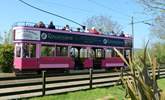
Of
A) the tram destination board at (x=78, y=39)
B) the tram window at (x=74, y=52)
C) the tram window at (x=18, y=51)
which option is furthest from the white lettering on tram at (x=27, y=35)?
the tram window at (x=74, y=52)

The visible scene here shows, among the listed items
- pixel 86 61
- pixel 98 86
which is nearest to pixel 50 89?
pixel 98 86

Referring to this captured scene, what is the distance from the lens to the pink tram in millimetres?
29766

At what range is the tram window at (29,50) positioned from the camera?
29750 mm

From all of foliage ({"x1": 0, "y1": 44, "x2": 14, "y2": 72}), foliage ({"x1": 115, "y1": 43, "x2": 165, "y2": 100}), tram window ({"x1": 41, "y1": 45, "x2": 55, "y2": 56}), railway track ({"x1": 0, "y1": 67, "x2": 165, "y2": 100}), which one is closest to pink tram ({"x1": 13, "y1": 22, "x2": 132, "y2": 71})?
tram window ({"x1": 41, "y1": 45, "x2": 55, "y2": 56})

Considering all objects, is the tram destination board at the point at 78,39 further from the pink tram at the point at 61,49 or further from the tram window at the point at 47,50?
the tram window at the point at 47,50

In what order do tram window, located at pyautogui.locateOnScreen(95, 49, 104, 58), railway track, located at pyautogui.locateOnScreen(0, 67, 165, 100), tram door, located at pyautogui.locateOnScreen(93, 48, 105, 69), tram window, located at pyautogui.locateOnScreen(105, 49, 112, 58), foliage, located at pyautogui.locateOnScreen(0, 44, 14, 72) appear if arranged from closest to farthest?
railway track, located at pyautogui.locateOnScreen(0, 67, 165, 100) < tram door, located at pyautogui.locateOnScreen(93, 48, 105, 69) < foliage, located at pyautogui.locateOnScreen(0, 44, 14, 72) < tram window, located at pyautogui.locateOnScreen(95, 49, 104, 58) < tram window, located at pyautogui.locateOnScreen(105, 49, 112, 58)

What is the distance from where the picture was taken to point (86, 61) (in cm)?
3541

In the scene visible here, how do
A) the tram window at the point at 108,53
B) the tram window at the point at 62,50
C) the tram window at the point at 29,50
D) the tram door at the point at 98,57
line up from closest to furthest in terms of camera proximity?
the tram window at the point at 29,50, the tram window at the point at 62,50, the tram door at the point at 98,57, the tram window at the point at 108,53

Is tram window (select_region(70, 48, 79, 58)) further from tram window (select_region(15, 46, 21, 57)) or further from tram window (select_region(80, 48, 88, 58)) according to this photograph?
tram window (select_region(15, 46, 21, 57))

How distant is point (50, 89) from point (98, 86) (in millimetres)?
4503

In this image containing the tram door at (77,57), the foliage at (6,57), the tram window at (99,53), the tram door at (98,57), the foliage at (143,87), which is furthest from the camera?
the tram window at (99,53)

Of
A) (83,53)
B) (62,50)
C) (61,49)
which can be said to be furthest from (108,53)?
(61,49)

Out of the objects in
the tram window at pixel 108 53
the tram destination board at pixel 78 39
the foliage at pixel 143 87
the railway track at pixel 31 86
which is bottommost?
the railway track at pixel 31 86

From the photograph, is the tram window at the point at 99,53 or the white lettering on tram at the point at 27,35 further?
the tram window at the point at 99,53
